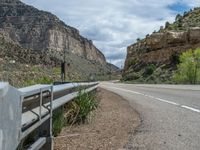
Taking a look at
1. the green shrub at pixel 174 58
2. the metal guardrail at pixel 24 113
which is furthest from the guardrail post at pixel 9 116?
the green shrub at pixel 174 58

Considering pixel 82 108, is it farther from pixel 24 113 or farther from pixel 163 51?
pixel 163 51

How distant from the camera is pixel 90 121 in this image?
460 inches

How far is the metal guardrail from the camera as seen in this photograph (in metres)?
3.74

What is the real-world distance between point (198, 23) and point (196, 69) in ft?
123

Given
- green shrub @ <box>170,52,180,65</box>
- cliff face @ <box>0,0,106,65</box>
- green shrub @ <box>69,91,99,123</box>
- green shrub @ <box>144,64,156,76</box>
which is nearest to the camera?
green shrub @ <box>69,91,99,123</box>

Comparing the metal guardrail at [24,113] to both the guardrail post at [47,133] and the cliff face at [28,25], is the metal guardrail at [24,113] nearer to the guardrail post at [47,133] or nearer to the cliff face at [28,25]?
the guardrail post at [47,133]

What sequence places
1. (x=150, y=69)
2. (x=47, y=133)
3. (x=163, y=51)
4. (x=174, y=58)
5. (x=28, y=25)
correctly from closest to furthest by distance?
(x=47, y=133), (x=174, y=58), (x=150, y=69), (x=163, y=51), (x=28, y=25)

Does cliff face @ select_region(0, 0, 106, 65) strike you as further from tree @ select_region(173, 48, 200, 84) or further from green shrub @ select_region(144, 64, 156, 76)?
tree @ select_region(173, 48, 200, 84)

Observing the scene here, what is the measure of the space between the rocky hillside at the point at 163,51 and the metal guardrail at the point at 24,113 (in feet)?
278

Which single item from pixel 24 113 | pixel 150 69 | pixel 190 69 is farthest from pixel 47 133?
pixel 150 69

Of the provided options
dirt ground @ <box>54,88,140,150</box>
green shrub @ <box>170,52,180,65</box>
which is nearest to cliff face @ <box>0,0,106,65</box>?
green shrub @ <box>170,52,180,65</box>

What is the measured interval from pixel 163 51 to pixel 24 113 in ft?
341

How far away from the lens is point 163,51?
108m

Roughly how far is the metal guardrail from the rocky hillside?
278 ft
